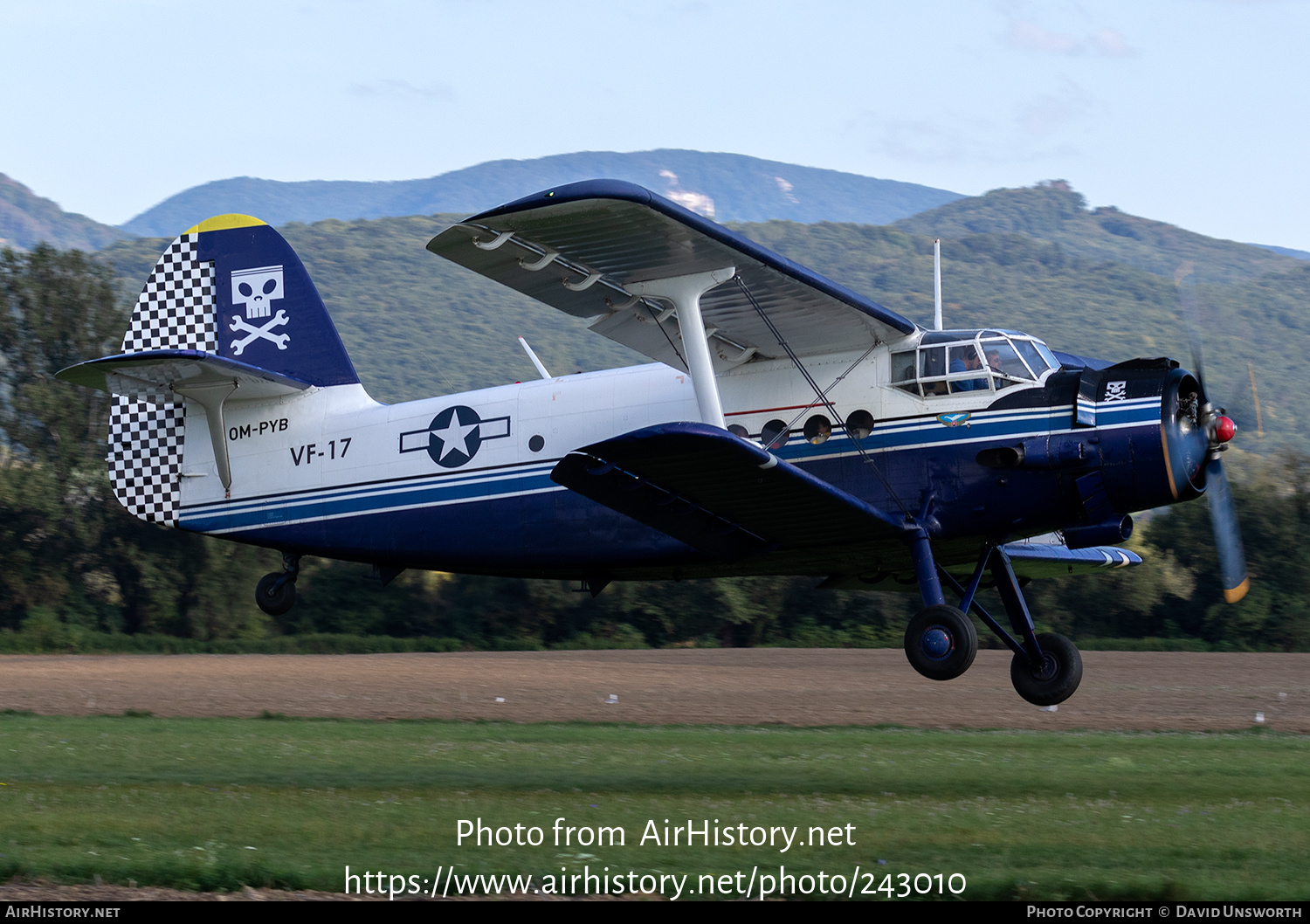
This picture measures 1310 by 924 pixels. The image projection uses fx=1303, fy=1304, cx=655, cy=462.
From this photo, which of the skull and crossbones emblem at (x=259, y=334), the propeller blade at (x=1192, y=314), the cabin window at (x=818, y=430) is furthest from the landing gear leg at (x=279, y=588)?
the propeller blade at (x=1192, y=314)

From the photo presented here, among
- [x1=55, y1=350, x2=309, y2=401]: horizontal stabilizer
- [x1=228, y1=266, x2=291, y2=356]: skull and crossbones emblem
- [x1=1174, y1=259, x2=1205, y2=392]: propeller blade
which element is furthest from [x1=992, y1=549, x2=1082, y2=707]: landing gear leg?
[x1=228, y1=266, x2=291, y2=356]: skull and crossbones emblem

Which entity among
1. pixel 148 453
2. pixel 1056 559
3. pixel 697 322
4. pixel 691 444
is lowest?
pixel 1056 559

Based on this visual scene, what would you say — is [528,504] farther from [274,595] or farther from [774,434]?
[274,595]

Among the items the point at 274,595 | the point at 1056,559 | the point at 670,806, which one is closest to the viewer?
the point at 670,806

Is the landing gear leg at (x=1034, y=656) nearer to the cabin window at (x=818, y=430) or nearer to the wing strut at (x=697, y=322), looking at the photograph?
the cabin window at (x=818, y=430)

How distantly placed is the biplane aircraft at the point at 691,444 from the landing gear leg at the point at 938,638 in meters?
0.02

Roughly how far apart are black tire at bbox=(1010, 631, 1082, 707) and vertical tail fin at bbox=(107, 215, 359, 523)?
8162 mm

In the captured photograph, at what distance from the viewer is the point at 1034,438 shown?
472 inches

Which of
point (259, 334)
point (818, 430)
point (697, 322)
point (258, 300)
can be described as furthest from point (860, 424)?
point (258, 300)

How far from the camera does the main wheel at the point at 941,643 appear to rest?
1150 centimetres

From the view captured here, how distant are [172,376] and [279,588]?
2.72 metres

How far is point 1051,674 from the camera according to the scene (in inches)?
523

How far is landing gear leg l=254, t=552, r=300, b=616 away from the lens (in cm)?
1502

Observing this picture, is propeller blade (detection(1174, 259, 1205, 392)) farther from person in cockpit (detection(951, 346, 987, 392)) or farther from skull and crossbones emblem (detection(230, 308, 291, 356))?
skull and crossbones emblem (detection(230, 308, 291, 356))
